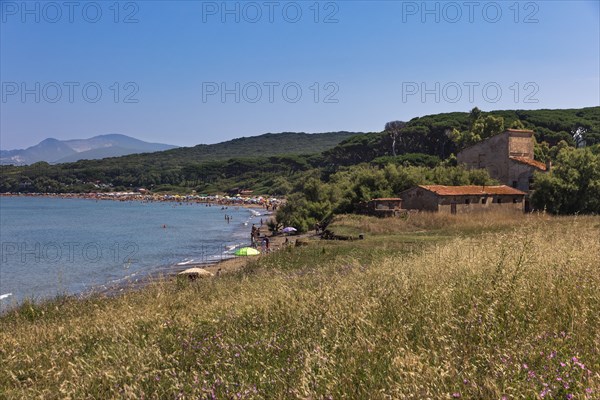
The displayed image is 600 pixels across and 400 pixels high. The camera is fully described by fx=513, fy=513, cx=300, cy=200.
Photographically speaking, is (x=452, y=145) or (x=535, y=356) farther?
(x=452, y=145)

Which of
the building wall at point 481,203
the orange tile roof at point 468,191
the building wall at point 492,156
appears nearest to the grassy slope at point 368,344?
the building wall at point 481,203

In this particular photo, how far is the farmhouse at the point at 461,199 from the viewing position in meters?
40.8

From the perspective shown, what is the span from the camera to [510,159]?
170 ft

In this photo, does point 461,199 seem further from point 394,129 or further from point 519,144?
point 394,129

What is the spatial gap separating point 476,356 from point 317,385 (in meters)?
1.25

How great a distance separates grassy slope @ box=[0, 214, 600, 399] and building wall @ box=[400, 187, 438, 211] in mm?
34163

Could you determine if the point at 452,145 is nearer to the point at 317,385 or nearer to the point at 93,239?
the point at 93,239

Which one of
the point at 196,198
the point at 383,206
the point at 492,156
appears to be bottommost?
the point at 196,198

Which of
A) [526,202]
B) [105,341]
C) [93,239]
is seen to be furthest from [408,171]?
[105,341]

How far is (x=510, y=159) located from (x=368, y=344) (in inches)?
2054

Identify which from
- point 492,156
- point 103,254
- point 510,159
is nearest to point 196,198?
point 103,254

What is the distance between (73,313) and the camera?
34.2ft

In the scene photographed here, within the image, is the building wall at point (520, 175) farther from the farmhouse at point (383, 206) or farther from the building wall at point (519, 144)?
the farmhouse at point (383, 206)

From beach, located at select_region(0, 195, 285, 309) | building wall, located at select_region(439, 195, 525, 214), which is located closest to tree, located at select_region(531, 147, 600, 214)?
building wall, located at select_region(439, 195, 525, 214)
